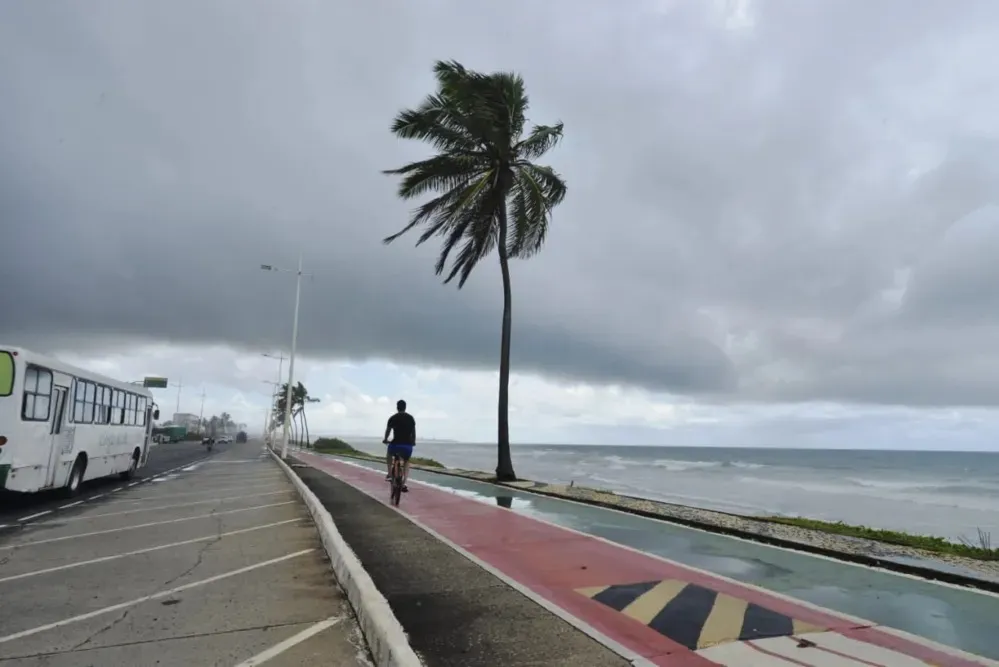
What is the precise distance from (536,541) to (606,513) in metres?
3.38

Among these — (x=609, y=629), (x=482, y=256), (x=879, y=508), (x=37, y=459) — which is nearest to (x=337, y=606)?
(x=609, y=629)

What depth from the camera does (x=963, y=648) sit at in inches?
173

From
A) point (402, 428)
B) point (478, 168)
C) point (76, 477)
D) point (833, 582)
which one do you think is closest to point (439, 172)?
point (478, 168)

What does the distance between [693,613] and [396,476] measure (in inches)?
310

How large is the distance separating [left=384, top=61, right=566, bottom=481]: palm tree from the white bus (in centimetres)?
889

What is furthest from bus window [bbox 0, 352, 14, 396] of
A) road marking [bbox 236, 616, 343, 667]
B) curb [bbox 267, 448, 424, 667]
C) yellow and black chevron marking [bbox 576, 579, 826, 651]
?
yellow and black chevron marking [bbox 576, 579, 826, 651]

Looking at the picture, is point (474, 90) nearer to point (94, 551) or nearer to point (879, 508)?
point (94, 551)

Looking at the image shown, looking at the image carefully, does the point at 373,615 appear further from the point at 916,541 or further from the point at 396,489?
the point at 916,541

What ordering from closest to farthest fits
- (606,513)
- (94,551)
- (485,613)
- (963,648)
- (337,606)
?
(963,648) < (485,613) < (337,606) < (94,551) < (606,513)

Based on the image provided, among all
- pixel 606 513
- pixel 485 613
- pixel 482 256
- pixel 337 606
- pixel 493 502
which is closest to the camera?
pixel 485 613

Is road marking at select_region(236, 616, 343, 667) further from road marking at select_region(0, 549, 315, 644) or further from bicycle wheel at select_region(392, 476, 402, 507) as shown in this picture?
bicycle wheel at select_region(392, 476, 402, 507)

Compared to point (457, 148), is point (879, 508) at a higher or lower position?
lower

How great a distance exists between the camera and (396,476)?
39.5ft

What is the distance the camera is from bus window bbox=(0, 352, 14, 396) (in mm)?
11250
